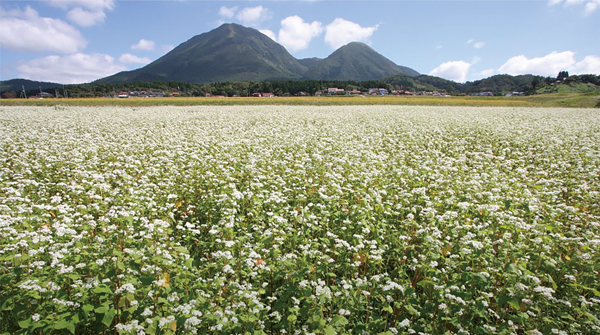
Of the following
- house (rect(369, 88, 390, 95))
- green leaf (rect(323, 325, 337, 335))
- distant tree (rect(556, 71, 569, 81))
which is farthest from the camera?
house (rect(369, 88, 390, 95))

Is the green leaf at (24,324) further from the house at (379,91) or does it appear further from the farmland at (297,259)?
the house at (379,91)

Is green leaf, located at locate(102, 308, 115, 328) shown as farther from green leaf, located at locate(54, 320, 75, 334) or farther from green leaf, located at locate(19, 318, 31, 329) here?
green leaf, located at locate(19, 318, 31, 329)

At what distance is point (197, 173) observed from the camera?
8.59 metres

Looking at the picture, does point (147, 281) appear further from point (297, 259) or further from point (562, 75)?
point (562, 75)

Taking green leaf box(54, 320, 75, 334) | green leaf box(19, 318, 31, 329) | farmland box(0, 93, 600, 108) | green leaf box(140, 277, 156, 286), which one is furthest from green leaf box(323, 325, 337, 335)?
farmland box(0, 93, 600, 108)

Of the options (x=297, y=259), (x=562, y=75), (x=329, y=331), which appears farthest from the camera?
(x=562, y=75)

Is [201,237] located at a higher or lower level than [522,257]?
lower

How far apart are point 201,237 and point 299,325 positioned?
3052 mm

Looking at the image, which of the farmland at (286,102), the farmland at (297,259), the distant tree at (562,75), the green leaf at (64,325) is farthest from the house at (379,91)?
the green leaf at (64,325)

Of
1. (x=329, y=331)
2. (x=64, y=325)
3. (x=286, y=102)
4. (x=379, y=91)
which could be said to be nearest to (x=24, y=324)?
(x=64, y=325)

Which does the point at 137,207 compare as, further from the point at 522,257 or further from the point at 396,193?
the point at 522,257

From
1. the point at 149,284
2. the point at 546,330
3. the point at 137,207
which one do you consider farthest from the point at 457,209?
the point at 137,207

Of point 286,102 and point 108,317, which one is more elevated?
point 286,102

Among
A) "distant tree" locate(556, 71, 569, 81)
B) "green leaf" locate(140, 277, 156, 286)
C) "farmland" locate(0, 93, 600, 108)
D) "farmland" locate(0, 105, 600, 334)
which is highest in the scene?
"distant tree" locate(556, 71, 569, 81)
